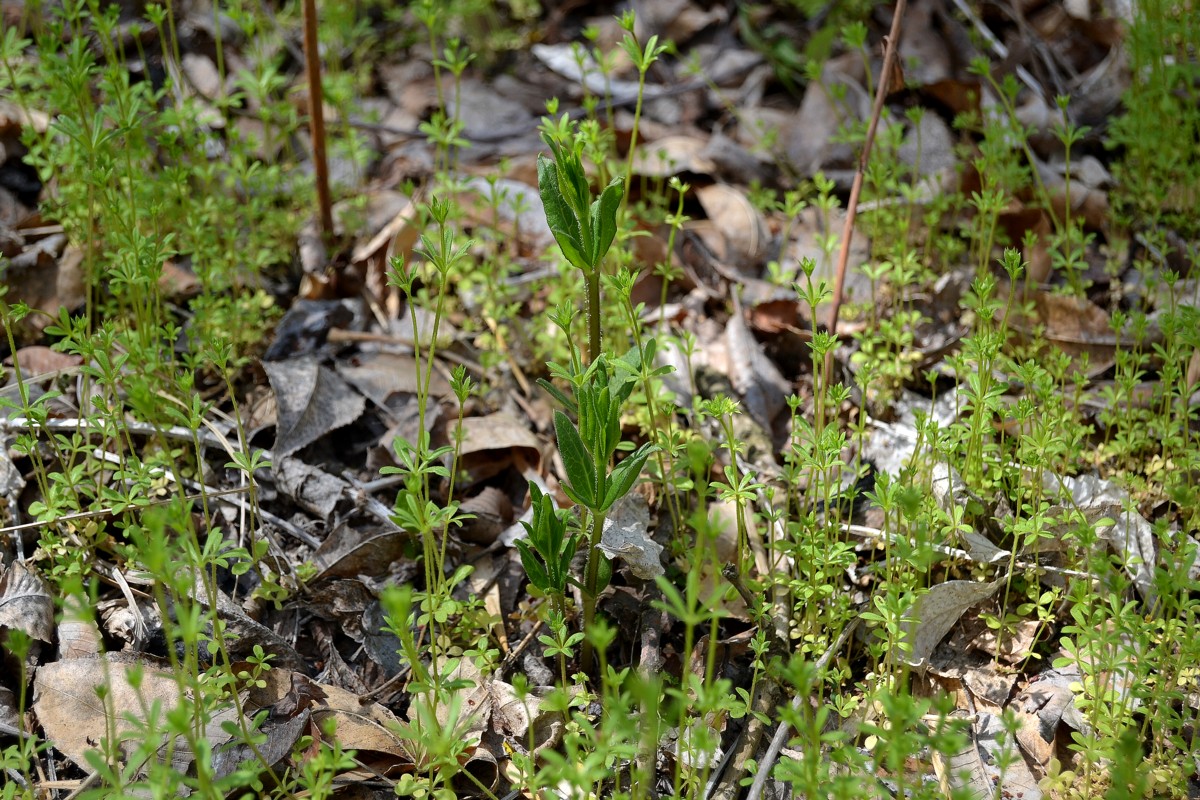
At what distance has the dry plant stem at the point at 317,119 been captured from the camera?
403 centimetres

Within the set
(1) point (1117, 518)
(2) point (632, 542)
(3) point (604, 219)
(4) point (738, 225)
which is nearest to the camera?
(3) point (604, 219)

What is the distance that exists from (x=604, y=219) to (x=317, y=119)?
2190 millimetres

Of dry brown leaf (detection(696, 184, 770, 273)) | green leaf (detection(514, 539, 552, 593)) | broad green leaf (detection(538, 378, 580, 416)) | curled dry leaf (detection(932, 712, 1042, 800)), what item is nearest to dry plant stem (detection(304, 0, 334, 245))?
dry brown leaf (detection(696, 184, 770, 273))

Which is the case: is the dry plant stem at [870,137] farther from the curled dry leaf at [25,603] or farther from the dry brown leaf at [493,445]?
the curled dry leaf at [25,603]

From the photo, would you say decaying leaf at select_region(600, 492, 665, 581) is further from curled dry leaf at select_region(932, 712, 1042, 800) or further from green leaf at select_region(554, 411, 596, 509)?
curled dry leaf at select_region(932, 712, 1042, 800)

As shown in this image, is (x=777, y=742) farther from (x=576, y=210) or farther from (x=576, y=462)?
(x=576, y=210)

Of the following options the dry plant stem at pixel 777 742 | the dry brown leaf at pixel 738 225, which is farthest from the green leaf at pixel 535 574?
the dry brown leaf at pixel 738 225

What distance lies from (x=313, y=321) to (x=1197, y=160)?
4.06 m

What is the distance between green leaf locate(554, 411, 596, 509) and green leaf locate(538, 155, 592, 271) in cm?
43

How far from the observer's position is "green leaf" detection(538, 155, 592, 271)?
8.55 ft

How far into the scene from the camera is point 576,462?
8.58ft

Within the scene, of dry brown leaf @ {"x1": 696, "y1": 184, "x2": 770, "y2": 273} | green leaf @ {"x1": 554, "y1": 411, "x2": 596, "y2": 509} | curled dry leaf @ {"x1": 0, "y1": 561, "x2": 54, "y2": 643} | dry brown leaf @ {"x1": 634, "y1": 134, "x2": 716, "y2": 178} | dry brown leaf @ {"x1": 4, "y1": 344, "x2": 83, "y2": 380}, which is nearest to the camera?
green leaf @ {"x1": 554, "y1": 411, "x2": 596, "y2": 509}

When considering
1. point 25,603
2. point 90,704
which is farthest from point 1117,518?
point 25,603

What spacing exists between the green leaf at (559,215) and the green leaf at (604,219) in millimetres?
35
